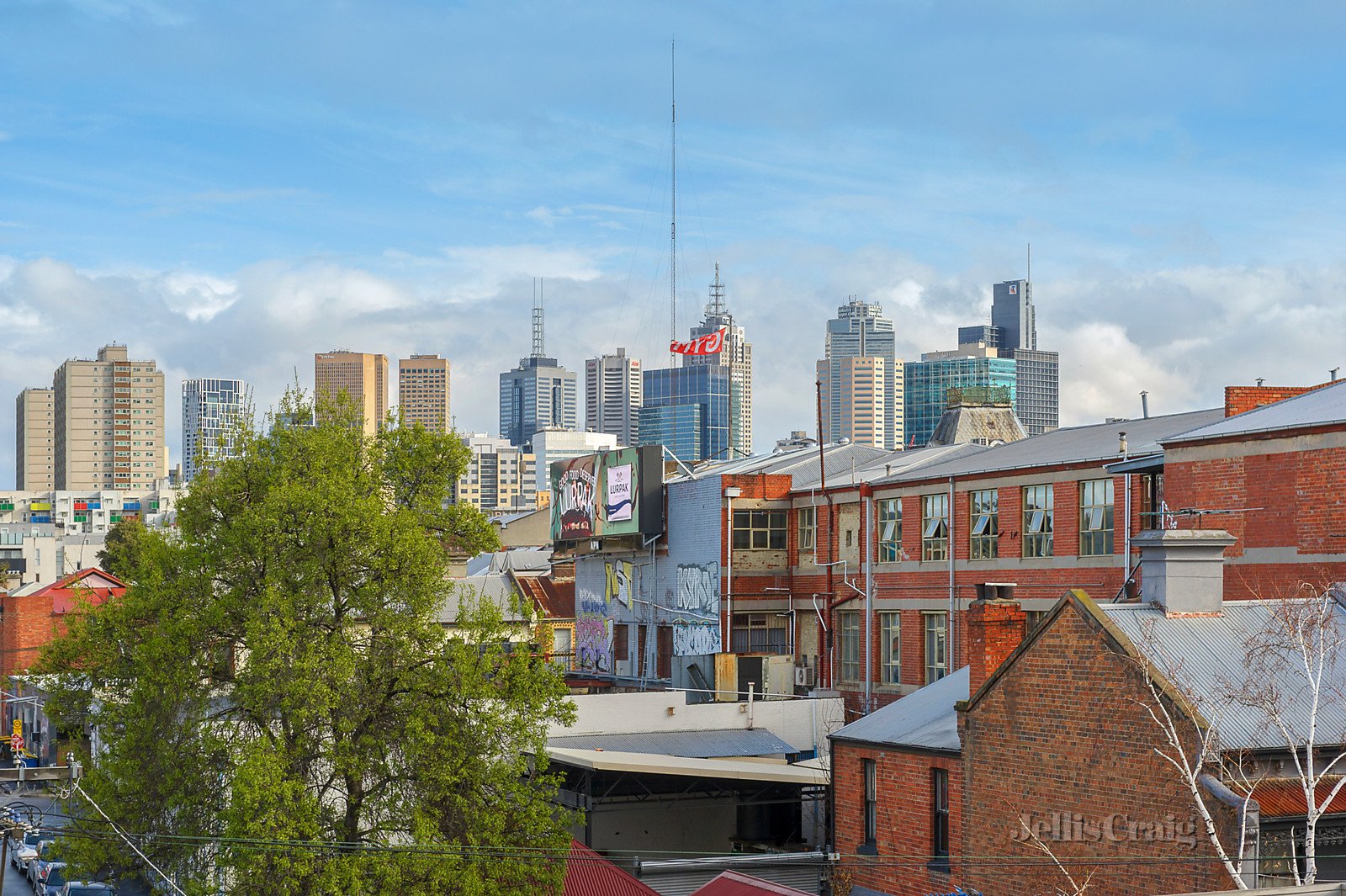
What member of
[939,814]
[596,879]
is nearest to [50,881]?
[596,879]

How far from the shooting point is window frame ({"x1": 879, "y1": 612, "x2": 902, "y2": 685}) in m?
57.5

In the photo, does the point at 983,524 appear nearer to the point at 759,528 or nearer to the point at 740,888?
the point at 759,528

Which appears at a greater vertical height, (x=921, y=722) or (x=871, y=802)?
(x=921, y=722)

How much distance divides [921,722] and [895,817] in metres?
2.10

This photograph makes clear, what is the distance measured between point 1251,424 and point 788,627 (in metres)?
29.9

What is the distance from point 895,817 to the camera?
32.3m

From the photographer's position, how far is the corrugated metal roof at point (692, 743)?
46656 mm

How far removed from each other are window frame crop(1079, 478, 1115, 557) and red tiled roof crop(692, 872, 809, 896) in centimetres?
2296

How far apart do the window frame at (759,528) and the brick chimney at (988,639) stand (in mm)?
33395

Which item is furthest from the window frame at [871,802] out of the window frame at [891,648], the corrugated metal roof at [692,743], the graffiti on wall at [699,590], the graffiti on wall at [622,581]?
the graffiti on wall at [622,581]

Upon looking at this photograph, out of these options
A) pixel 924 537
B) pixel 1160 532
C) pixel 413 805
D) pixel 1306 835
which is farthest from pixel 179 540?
pixel 924 537

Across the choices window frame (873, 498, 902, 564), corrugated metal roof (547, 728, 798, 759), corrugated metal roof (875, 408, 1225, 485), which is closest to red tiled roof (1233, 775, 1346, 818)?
corrugated metal roof (875, 408, 1225, 485)
